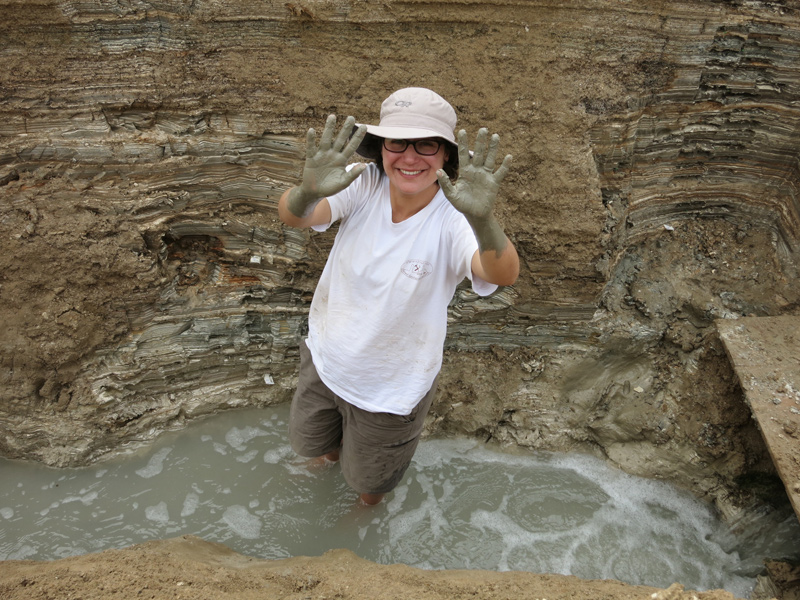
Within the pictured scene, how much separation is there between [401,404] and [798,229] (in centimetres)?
300

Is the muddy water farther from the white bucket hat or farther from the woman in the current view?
the white bucket hat

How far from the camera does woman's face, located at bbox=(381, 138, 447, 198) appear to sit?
77.7 inches

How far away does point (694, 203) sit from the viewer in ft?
12.5

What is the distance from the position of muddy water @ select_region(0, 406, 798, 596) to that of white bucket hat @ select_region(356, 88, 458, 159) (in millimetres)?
2252

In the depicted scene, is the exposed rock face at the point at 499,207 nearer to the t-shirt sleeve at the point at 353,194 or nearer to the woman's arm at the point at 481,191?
the t-shirt sleeve at the point at 353,194

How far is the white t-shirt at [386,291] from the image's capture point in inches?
80.0

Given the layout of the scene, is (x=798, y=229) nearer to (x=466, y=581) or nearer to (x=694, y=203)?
(x=694, y=203)

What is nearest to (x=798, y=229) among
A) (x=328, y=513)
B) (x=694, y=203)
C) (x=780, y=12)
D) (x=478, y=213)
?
(x=694, y=203)

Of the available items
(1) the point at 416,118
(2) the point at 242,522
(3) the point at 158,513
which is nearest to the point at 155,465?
(3) the point at 158,513

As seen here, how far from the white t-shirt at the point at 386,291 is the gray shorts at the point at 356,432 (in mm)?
167

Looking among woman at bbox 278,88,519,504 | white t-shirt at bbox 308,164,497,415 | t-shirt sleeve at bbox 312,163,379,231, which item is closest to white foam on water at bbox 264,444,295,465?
woman at bbox 278,88,519,504

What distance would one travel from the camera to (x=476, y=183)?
1.78 metres

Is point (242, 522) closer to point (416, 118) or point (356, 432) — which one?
point (356, 432)

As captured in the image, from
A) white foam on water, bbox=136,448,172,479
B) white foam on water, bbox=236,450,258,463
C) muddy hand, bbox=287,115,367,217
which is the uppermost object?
muddy hand, bbox=287,115,367,217
